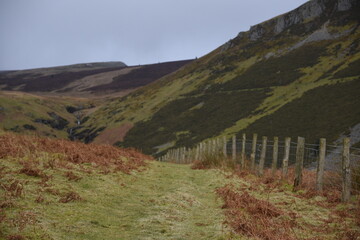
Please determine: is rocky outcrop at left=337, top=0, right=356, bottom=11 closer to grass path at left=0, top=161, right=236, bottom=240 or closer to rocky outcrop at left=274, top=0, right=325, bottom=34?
rocky outcrop at left=274, top=0, right=325, bottom=34

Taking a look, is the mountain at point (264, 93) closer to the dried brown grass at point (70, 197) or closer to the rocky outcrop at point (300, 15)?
the rocky outcrop at point (300, 15)

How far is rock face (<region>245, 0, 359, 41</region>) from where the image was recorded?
101688mm

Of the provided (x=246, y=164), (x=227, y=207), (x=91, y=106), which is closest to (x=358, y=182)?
(x=227, y=207)

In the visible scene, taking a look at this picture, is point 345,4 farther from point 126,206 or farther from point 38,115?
point 126,206

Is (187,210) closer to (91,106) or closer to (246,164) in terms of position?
(246,164)

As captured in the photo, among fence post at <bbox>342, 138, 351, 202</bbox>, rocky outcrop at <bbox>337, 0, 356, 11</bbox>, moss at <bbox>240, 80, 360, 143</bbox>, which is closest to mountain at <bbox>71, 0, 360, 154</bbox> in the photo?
moss at <bbox>240, 80, 360, 143</bbox>

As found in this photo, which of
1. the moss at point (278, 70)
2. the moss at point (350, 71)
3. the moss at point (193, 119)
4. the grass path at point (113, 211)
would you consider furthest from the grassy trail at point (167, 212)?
the moss at point (278, 70)

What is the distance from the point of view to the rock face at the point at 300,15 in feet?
334

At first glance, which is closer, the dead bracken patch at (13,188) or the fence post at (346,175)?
the dead bracken patch at (13,188)

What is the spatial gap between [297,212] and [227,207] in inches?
80.0

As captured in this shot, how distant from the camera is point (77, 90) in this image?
19250cm

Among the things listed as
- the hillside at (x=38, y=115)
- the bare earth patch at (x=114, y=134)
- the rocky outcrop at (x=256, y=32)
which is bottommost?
the bare earth patch at (x=114, y=134)

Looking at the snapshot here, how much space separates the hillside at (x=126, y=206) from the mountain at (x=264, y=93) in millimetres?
38992

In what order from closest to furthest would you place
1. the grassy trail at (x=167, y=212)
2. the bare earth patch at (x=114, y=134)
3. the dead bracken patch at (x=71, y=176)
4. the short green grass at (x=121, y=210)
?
the short green grass at (x=121, y=210), the grassy trail at (x=167, y=212), the dead bracken patch at (x=71, y=176), the bare earth patch at (x=114, y=134)
